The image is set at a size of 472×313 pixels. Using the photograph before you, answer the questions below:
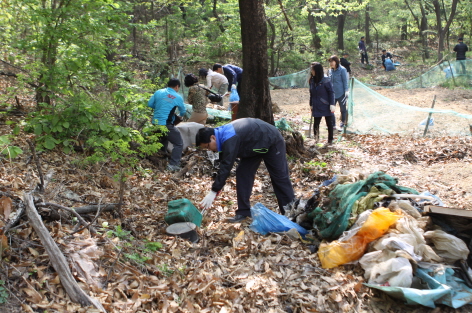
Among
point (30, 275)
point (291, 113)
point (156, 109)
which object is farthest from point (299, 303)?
point (291, 113)

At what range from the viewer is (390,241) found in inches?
136

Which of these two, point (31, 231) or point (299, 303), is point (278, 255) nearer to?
point (299, 303)

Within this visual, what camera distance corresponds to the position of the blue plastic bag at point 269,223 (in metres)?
4.44

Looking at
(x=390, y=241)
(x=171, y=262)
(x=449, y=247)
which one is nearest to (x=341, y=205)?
(x=390, y=241)

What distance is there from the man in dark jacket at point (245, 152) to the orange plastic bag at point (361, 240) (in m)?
1.31

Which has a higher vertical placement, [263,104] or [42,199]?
[263,104]

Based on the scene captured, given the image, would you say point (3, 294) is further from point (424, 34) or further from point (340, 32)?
point (424, 34)

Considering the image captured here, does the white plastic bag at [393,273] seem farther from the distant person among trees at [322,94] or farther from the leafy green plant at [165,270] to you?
the distant person among trees at [322,94]

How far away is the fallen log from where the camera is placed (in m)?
2.77

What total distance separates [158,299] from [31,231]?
1264 mm

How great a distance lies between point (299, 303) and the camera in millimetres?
3357

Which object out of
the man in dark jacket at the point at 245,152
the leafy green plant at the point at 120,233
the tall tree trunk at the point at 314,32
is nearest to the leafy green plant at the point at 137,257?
the leafy green plant at the point at 120,233

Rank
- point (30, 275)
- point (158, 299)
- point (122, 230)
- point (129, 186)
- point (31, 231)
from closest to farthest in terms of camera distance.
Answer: point (30, 275)
point (158, 299)
point (31, 231)
point (122, 230)
point (129, 186)

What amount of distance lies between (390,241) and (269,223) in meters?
1.43
